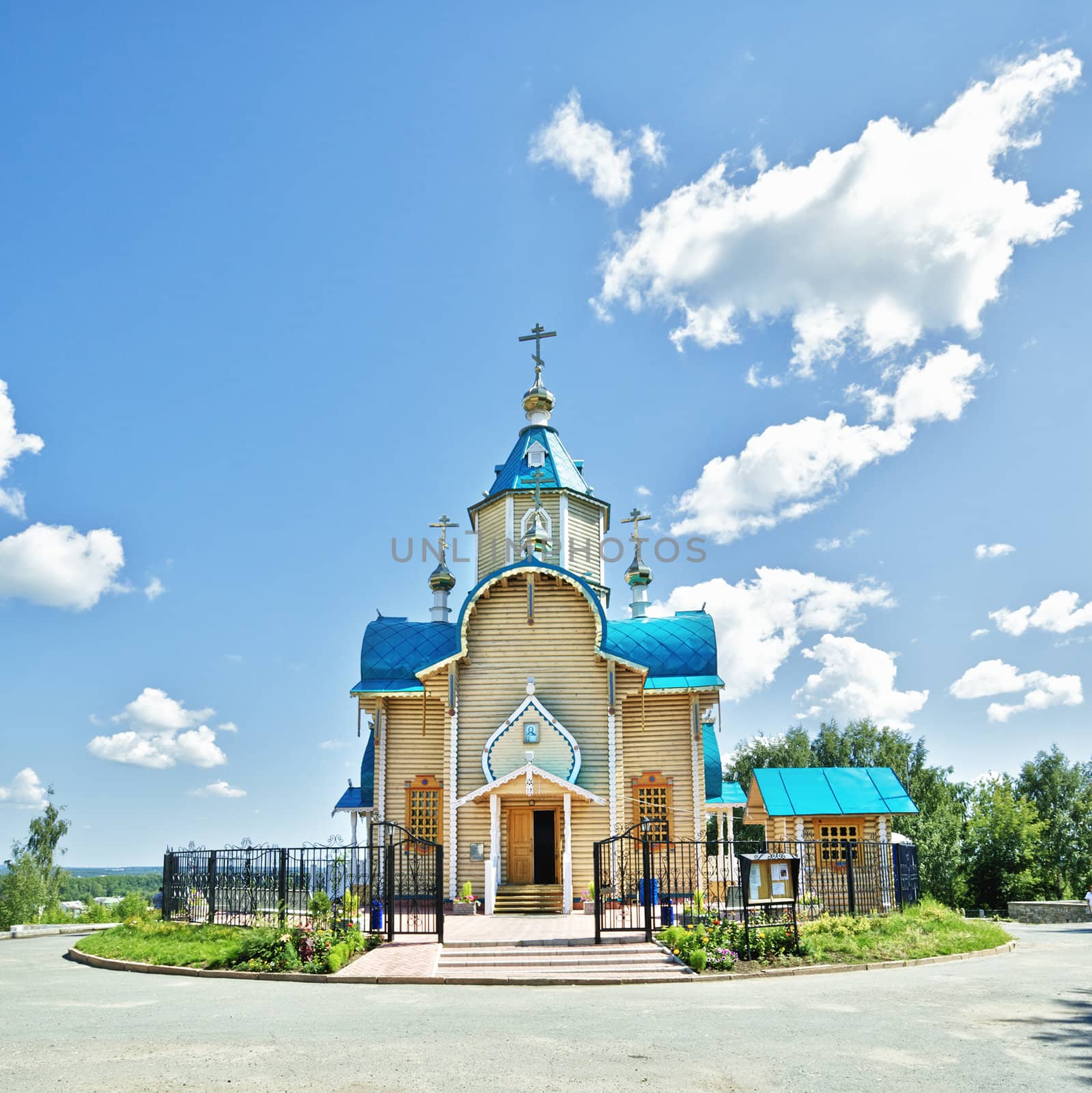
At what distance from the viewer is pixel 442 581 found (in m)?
24.5

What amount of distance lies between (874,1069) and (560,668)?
13547mm

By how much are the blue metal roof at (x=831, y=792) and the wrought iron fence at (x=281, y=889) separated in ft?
27.8

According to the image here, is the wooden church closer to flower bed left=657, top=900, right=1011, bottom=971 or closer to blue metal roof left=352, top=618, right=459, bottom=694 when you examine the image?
blue metal roof left=352, top=618, right=459, bottom=694

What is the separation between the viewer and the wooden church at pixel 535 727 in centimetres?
1920

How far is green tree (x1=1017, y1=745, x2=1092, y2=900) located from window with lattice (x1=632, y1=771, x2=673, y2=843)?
1551cm

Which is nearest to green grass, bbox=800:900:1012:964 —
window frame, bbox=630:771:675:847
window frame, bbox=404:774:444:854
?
window frame, bbox=630:771:675:847

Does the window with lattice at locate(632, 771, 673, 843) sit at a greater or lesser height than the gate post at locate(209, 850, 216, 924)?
greater

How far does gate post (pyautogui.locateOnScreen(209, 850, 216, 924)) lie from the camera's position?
1562cm

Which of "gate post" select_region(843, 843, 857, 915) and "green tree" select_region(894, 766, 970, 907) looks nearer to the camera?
"gate post" select_region(843, 843, 857, 915)

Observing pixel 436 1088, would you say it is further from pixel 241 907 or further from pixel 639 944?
pixel 241 907

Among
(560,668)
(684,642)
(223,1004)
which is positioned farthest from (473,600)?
(223,1004)

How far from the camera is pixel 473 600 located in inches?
805

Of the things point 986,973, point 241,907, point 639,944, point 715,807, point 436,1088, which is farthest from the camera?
point 715,807

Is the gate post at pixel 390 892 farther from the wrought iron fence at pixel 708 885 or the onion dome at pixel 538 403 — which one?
the onion dome at pixel 538 403
